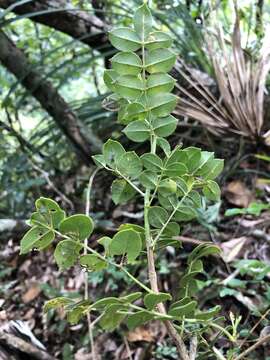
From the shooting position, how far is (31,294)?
1.27 metres

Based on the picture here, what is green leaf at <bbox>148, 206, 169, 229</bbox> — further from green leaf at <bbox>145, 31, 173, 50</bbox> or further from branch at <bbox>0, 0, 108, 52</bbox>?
branch at <bbox>0, 0, 108, 52</bbox>

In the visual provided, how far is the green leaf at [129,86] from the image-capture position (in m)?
0.52

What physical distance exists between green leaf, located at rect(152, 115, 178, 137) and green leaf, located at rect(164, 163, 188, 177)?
5 cm

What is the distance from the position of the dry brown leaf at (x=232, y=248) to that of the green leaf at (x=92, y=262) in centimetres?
59

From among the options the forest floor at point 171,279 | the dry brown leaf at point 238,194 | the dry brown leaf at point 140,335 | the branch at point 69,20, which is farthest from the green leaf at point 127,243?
the branch at point 69,20

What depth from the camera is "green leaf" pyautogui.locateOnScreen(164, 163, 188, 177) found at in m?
0.51

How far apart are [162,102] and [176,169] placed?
8 cm

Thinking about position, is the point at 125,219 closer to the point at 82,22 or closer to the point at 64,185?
the point at 64,185

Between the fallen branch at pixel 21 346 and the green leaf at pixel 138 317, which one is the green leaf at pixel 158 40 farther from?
the fallen branch at pixel 21 346

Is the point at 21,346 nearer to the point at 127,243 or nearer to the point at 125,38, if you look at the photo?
the point at 127,243

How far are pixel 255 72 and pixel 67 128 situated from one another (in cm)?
58

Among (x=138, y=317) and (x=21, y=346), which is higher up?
(x=138, y=317)

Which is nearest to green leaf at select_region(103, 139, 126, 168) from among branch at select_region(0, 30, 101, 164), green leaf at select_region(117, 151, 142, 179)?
green leaf at select_region(117, 151, 142, 179)

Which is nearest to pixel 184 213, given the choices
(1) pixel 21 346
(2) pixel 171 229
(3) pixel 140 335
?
(2) pixel 171 229
